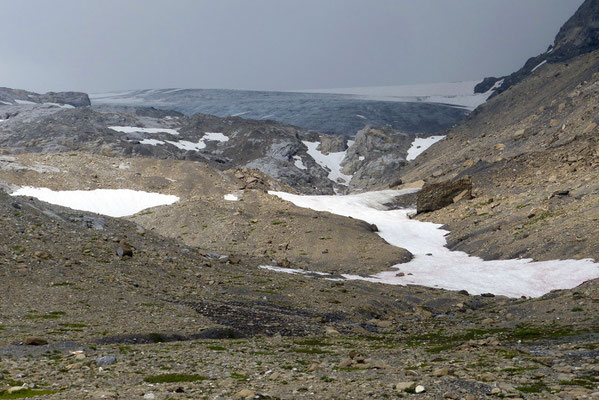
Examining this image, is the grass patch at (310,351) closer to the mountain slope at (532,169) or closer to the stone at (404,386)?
the stone at (404,386)

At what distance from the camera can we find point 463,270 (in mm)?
73312

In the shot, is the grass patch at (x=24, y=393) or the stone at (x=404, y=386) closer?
the grass patch at (x=24, y=393)

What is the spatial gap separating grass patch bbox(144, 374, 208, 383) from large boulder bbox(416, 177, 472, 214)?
93372 mm

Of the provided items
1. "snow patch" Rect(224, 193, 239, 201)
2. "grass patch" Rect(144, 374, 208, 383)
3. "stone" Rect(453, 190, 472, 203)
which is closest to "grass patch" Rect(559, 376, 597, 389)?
"grass patch" Rect(144, 374, 208, 383)

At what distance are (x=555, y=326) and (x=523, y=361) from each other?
47.0ft

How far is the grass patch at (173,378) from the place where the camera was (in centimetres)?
2117

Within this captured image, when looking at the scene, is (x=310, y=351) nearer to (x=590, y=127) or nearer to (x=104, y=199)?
(x=104, y=199)

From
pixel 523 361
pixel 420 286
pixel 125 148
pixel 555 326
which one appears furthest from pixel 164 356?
pixel 125 148

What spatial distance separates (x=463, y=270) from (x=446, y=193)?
38.8m

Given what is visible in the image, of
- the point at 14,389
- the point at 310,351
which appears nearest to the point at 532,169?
the point at 310,351

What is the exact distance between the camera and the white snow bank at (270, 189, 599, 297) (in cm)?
6219

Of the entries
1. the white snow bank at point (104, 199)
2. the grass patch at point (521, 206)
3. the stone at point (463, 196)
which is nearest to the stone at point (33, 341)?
the white snow bank at point (104, 199)

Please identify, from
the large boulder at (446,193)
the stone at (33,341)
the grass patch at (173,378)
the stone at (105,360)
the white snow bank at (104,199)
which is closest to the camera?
the grass patch at (173,378)

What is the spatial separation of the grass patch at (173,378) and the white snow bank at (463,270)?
45.9 m
